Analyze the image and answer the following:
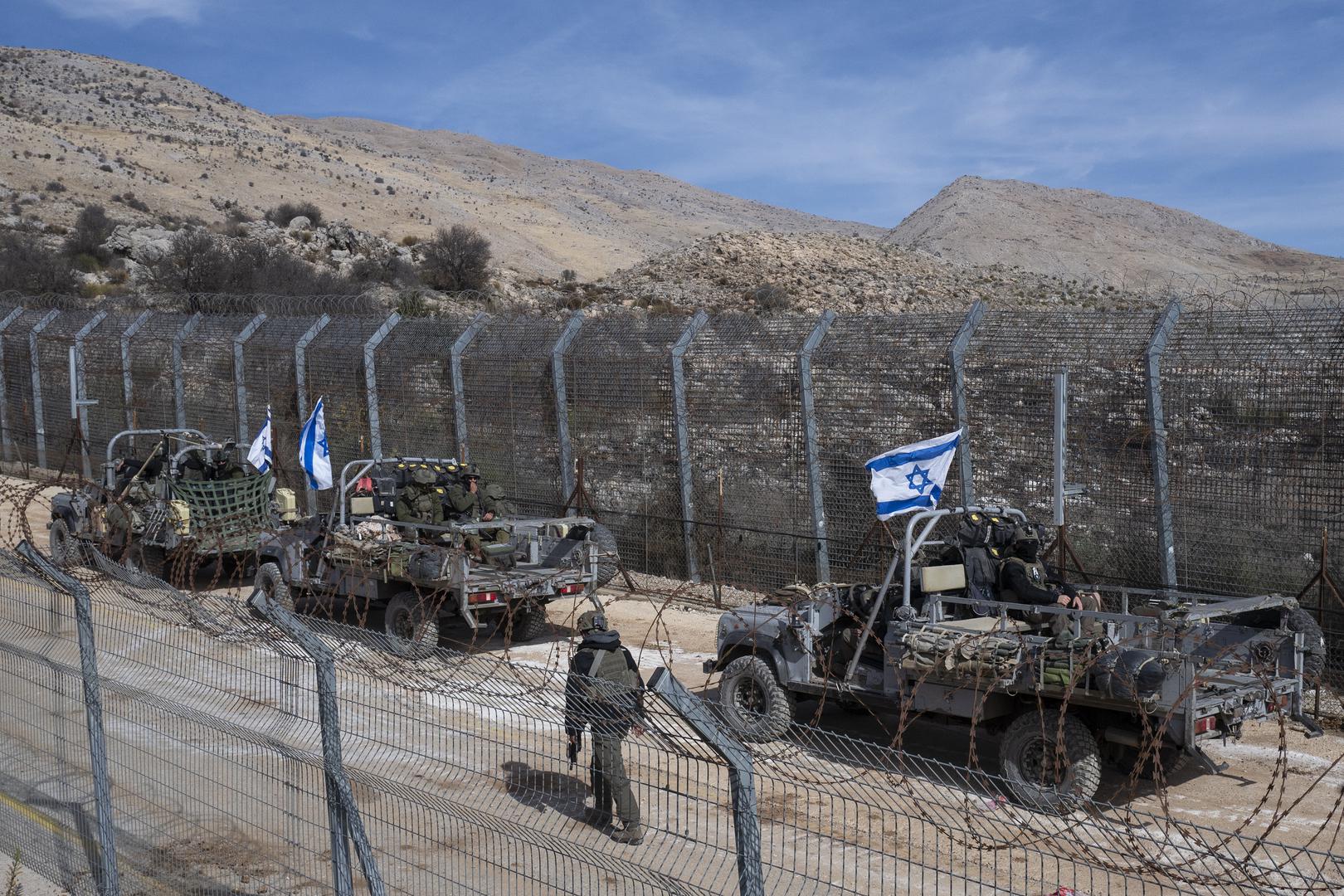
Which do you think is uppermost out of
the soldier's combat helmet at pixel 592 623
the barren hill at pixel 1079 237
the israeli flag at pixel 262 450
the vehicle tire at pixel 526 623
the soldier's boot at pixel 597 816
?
the barren hill at pixel 1079 237

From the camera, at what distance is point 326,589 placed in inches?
461

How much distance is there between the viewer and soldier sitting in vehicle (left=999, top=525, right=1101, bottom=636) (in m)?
7.95

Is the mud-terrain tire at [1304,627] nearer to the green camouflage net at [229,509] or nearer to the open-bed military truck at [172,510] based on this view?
the open-bed military truck at [172,510]

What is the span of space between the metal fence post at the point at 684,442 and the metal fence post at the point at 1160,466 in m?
5.54

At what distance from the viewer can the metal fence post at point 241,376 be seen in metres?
21.1

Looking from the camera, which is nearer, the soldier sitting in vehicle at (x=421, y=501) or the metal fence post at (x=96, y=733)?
the metal fence post at (x=96, y=733)

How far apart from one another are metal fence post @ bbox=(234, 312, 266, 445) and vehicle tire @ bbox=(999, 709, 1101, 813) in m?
16.7

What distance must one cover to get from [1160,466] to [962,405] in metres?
2.08

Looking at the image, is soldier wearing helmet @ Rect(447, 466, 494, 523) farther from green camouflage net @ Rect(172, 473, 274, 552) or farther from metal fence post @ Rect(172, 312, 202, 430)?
metal fence post @ Rect(172, 312, 202, 430)

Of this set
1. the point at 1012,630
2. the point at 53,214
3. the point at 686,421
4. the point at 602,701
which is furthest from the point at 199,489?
the point at 53,214

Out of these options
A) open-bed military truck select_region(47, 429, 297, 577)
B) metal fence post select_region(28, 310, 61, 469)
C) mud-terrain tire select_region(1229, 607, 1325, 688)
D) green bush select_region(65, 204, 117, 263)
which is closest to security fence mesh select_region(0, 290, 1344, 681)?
mud-terrain tire select_region(1229, 607, 1325, 688)

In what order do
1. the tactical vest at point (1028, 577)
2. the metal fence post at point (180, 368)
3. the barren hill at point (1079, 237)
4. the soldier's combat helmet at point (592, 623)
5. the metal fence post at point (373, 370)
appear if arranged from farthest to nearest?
the barren hill at point (1079, 237) → the metal fence post at point (180, 368) → the metal fence post at point (373, 370) → the tactical vest at point (1028, 577) → the soldier's combat helmet at point (592, 623)

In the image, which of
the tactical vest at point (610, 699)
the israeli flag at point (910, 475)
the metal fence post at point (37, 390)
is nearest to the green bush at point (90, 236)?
the metal fence post at point (37, 390)

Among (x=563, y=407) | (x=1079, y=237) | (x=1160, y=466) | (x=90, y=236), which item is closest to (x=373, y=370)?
(x=563, y=407)
